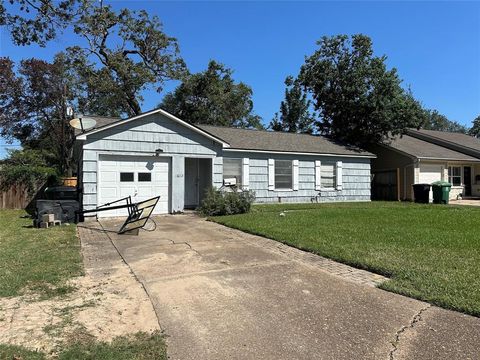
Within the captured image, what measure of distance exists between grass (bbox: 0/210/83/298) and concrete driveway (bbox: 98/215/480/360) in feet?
3.46

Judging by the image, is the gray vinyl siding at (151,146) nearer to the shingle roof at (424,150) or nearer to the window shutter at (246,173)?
the window shutter at (246,173)

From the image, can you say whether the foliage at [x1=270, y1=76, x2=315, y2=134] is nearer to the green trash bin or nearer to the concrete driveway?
the green trash bin

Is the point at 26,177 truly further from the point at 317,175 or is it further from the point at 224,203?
the point at 317,175

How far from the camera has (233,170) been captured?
1673cm

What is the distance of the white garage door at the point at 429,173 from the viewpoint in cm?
2252

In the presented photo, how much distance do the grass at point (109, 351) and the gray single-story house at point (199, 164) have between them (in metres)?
9.84

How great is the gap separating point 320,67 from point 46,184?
724 inches

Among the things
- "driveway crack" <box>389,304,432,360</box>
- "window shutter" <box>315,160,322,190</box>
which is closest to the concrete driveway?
"driveway crack" <box>389,304,432,360</box>

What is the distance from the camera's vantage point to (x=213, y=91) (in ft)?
107

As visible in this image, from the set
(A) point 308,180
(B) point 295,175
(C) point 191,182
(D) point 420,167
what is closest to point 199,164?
(C) point 191,182

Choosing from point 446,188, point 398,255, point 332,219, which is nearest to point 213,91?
point 446,188

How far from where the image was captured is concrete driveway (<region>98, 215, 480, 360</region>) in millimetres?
3430


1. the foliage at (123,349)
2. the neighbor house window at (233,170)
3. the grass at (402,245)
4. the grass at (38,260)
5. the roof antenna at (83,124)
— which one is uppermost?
the roof antenna at (83,124)

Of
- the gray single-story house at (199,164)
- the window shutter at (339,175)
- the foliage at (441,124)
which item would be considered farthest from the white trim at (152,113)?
the foliage at (441,124)
